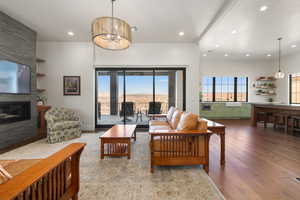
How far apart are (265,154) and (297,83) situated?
631 cm

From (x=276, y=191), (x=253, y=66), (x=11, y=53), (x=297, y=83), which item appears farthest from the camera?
(x=253, y=66)

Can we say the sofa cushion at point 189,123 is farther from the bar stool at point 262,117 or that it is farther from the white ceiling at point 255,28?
the bar stool at point 262,117

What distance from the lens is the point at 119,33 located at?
227 centimetres

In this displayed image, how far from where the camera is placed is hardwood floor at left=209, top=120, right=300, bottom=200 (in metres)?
1.77

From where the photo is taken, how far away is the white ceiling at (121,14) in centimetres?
287

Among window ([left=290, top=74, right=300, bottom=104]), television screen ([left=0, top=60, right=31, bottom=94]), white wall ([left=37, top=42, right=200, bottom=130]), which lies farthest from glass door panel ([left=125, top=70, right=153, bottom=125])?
window ([left=290, top=74, right=300, bottom=104])

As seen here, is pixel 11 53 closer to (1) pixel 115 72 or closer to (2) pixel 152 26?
(1) pixel 115 72

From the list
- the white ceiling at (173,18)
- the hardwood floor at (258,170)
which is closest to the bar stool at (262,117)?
the hardwood floor at (258,170)

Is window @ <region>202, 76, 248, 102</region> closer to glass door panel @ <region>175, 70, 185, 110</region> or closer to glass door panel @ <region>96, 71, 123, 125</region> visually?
glass door panel @ <region>175, 70, 185, 110</region>

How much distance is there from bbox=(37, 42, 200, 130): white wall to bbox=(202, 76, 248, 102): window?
10.5 ft

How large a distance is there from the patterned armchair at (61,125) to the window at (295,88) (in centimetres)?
960

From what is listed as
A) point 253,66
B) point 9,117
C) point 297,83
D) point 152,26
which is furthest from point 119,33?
point 297,83

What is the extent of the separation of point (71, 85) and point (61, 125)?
1.72m

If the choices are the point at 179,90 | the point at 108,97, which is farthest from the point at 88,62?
the point at 179,90
